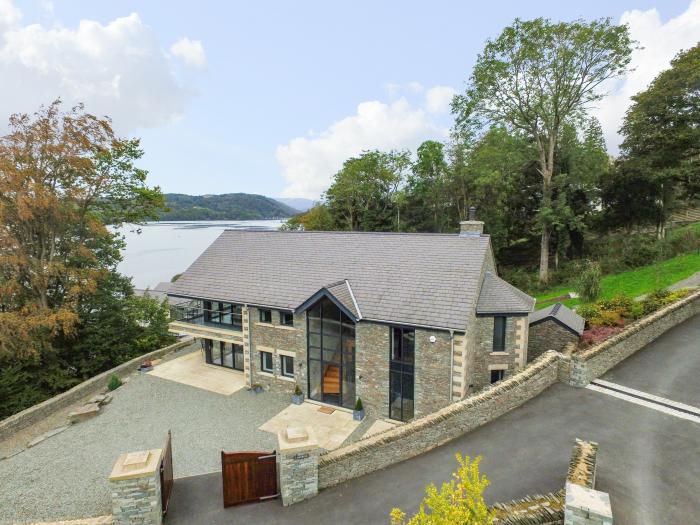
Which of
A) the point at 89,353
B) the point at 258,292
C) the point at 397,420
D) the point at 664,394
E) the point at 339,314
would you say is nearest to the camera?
the point at 664,394

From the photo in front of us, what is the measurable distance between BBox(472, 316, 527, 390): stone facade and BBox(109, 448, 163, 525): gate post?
1339cm

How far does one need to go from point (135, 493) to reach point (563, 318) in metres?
20.0

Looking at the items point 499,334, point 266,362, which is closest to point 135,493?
point 266,362

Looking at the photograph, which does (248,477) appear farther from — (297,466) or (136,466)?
(136,466)

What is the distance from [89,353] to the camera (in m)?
25.6

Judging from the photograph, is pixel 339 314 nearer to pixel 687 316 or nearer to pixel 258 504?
pixel 258 504

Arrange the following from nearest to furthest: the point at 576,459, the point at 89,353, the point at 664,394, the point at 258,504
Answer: the point at 576,459, the point at 258,504, the point at 664,394, the point at 89,353

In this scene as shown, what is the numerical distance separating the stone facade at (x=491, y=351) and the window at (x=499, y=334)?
5.2 inches

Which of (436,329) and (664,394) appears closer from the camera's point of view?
(664,394)

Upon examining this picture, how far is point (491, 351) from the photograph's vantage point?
18016 mm

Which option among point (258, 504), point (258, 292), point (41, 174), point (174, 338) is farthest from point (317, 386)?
point (41, 174)

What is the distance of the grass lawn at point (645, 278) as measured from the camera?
27.3 metres

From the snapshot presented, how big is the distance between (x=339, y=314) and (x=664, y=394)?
12646mm

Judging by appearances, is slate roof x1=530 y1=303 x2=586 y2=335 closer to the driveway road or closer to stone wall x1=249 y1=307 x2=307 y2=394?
the driveway road
